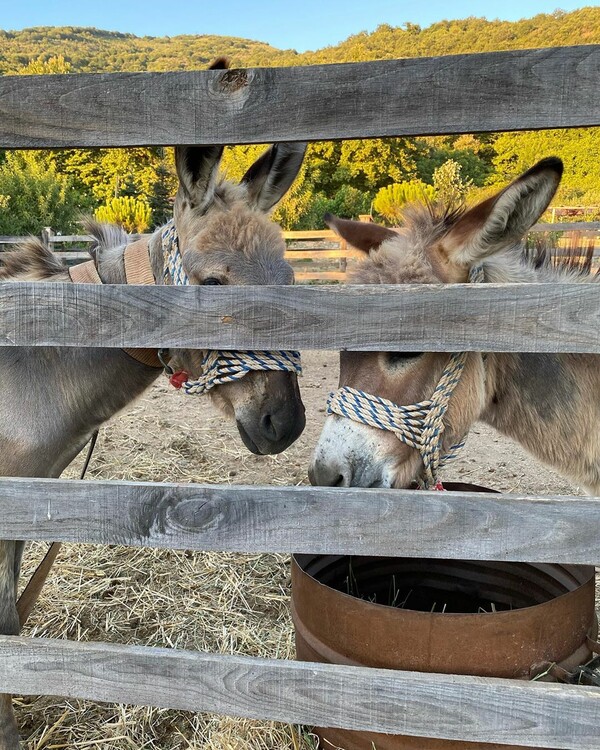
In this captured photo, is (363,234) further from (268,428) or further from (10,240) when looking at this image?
(10,240)

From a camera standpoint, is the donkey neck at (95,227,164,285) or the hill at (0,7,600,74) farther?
the hill at (0,7,600,74)

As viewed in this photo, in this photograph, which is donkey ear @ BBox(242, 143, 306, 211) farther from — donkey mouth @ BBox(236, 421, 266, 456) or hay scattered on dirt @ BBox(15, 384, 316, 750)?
hay scattered on dirt @ BBox(15, 384, 316, 750)

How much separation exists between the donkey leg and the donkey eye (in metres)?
1.55

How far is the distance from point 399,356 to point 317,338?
53 cm

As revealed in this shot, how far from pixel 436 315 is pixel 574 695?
1088 mm

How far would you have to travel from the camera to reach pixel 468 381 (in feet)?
6.25

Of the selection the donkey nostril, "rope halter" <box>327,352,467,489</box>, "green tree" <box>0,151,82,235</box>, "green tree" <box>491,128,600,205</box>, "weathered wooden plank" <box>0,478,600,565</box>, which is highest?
"green tree" <box>491,128,600,205</box>

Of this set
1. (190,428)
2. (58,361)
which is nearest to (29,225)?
(190,428)

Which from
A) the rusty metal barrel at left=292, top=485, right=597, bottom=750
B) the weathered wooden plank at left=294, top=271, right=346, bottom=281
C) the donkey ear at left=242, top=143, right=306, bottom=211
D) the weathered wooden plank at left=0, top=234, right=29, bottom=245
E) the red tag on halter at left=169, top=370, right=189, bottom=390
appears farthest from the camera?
the weathered wooden plank at left=294, top=271, right=346, bottom=281

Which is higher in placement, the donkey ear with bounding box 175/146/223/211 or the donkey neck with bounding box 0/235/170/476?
the donkey ear with bounding box 175/146/223/211

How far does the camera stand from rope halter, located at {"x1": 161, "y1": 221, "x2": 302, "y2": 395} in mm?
1875

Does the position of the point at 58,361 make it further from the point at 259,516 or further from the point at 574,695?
the point at 574,695

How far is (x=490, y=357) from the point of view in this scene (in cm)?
197

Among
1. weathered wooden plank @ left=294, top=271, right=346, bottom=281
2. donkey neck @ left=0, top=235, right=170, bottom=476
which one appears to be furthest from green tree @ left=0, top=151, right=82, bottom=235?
donkey neck @ left=0, top=235, right=170, bottom=476
